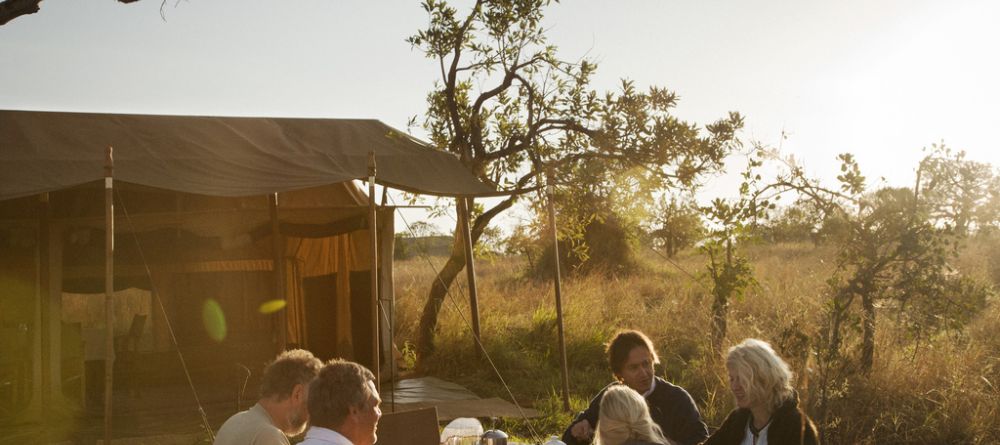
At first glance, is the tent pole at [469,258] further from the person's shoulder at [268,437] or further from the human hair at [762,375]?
the person's shoulder at [268,437]

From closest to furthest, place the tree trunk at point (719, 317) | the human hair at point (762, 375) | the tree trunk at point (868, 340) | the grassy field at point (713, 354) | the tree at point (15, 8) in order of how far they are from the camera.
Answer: the human hair at point (762, 375) → the tree at point (15, 8) → the grassy field at point (713, 354) → the tree trunk at point (868, 340) → the tree trunk at point (719, 317)

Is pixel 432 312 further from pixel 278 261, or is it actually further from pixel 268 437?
pixel 268 437

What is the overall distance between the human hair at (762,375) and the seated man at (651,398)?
2.42 feet

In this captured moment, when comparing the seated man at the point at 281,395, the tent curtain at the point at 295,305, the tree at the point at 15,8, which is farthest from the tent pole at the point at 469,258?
the seated man at the point at 281,395

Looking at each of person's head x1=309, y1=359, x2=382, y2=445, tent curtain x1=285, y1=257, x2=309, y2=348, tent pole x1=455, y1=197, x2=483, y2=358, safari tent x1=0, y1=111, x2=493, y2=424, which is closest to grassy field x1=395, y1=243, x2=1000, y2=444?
tent pole x1=455, y1=197, x2=483, y2=358

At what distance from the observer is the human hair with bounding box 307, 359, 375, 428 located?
3.03 metres

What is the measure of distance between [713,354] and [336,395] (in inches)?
233

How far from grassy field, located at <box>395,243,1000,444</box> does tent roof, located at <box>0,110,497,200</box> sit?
120 cm

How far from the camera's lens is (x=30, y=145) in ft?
27.2

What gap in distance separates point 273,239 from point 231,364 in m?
1.32

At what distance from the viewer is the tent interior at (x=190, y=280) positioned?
29.7 ft

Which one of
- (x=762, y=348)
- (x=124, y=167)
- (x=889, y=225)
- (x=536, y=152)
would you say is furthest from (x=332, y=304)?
(x=762, y=348)

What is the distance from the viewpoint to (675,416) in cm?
461

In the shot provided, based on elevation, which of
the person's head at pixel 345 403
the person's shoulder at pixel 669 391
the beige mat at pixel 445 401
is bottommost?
the beige mat at pixel 445 401
